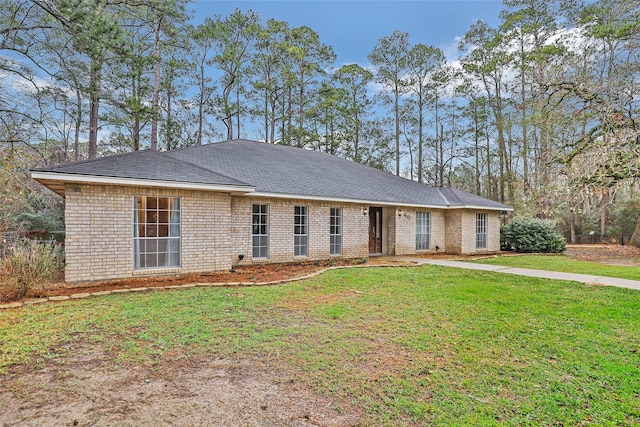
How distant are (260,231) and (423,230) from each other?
331 inches

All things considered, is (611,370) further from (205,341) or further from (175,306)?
(175,306)

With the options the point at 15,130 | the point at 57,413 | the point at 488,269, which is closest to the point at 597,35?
the point at 488,269

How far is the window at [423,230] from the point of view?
15422 mm

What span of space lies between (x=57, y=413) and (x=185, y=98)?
26.0 metres

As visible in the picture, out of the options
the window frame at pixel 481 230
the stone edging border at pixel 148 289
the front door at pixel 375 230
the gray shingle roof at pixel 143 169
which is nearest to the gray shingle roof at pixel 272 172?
the gray shingle roof at pixel 143 169

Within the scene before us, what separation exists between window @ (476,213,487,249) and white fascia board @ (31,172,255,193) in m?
12.4

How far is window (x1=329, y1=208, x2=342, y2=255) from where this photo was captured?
12.7 meters

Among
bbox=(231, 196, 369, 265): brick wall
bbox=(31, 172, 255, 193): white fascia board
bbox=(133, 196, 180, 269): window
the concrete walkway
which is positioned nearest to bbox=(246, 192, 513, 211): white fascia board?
bbox=(231, 196, 369, 265): brick wall

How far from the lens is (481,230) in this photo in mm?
16688

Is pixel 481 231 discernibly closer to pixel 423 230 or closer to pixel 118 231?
pixel 423 230

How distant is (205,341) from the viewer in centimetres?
419

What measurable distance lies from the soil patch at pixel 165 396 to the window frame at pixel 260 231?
287 inches

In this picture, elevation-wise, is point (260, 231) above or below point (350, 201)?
below

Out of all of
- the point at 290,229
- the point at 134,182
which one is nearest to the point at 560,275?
the point at 290,229
